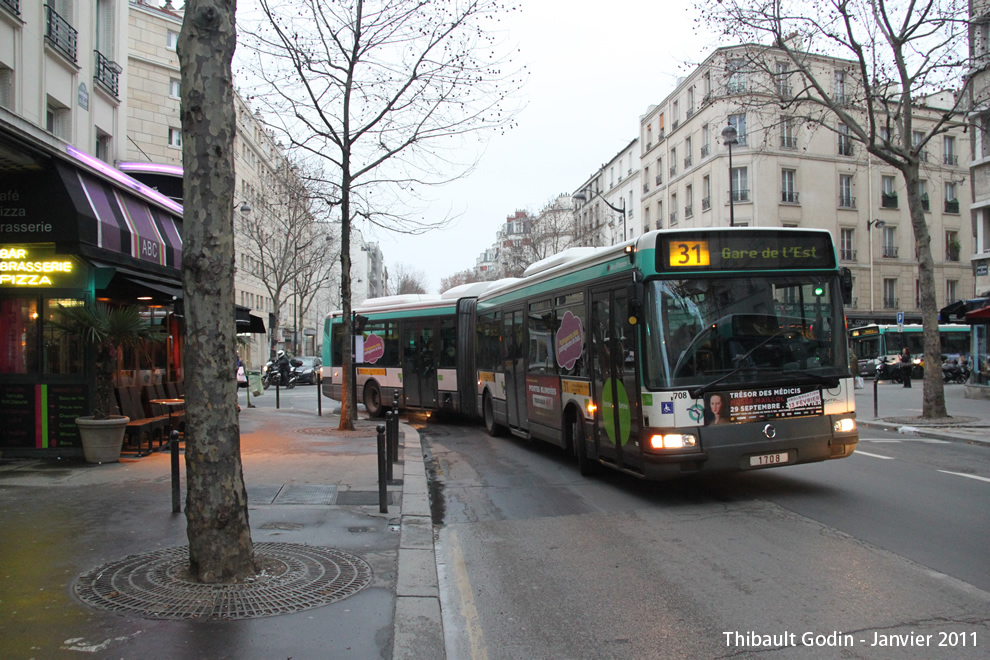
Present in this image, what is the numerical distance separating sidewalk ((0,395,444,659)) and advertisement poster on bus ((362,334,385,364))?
792 cm

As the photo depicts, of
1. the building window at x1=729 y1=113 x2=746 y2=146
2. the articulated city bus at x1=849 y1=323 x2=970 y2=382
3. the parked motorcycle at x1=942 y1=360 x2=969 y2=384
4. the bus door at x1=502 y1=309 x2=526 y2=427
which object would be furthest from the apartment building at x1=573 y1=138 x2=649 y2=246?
the bus door at x1=502 y1=309 x2=526 y2=427

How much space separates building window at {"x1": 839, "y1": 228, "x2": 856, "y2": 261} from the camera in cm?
4425

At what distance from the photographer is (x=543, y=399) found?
11.6 meters

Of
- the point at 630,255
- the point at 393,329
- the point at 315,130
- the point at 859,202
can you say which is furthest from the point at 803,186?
the point at 630,255

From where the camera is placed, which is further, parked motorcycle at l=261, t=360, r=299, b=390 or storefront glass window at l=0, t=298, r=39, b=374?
parked motorcycle at l=261, t=360, r=299, b=390

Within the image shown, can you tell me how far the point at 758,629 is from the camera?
445cm

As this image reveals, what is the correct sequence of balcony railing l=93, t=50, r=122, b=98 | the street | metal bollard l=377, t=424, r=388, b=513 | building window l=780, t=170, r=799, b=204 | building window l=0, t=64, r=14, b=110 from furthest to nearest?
1. building window l=780, t=170, r=799, b=204
2. balcony railing l=93, t=50, r=122, b=98
3. building window l=0, t=64, r=14, b=110
4. metal bollard l=377, t=424, r=388, b=513
5. the street

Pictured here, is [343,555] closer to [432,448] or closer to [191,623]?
[191,623]

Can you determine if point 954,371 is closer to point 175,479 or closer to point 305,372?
point 305,372

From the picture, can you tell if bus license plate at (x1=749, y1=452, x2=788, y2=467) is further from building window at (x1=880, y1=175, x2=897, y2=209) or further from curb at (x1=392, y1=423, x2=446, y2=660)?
building window at (x1=880, y1=175, x2=897, y2=209)

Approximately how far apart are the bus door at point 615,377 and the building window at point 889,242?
141 feet

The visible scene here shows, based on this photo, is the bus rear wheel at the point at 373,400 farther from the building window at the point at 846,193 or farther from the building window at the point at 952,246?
the building window at the point at 952,246

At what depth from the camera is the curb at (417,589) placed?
422 centimetres

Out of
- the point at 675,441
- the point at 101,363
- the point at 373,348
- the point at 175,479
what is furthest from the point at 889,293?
the point at 175,479
